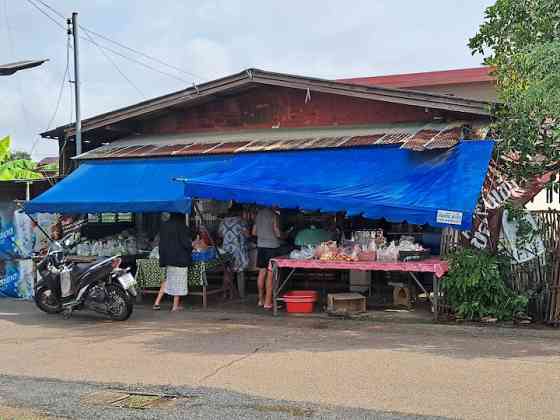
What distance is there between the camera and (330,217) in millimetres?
12750

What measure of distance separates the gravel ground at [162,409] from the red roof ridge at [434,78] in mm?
14642

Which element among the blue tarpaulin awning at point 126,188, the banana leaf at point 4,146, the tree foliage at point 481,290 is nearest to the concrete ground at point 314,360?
the tree foliage at point 481,290

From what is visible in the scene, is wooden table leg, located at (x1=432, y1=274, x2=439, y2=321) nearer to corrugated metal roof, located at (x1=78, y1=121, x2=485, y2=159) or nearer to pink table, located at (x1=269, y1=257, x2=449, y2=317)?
pink table, located at (x1=269, y1=257, x2=449, y2=317)

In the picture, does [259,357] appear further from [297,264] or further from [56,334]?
[56,334]

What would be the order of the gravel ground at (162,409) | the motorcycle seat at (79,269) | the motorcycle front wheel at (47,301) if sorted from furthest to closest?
the motorcycle front wheel at (47,301) < the motorcycle seat at (79,269) < the gravel ground at (162,409)

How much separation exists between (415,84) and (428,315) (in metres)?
12.3

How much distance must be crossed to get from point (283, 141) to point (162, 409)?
292 inches

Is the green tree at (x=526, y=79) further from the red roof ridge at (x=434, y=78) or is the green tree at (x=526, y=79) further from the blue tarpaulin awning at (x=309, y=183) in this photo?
the red roof ridge at (x=434, y=78)

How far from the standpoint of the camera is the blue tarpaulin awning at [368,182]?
30.0 feet

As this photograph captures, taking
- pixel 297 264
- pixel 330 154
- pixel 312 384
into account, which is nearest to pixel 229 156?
pixel 330 154

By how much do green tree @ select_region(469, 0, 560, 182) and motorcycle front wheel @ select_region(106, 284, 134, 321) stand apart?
20.8ft

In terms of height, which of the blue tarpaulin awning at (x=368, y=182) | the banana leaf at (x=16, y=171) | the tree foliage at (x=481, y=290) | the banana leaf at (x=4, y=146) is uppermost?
the banana leaf at (x=4, y=146)

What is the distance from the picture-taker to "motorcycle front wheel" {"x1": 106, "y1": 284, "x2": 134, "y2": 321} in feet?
34.6

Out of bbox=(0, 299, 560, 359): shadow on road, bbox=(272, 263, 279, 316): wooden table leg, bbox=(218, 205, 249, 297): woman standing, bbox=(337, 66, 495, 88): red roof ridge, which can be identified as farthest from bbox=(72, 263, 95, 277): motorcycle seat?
bbox=(337, 66, 495, 88): red roof ridge
